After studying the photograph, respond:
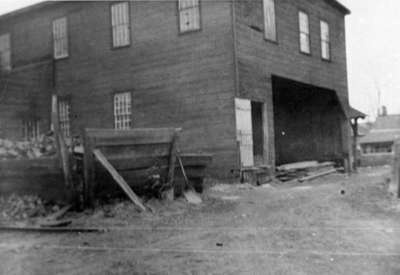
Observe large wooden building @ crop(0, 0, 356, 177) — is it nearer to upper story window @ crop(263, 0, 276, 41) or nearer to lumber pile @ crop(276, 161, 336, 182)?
upper story window @ crop(263, 0, 276, 41)

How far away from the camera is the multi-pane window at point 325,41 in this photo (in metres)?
21.0

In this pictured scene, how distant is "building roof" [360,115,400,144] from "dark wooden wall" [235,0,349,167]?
2917cm

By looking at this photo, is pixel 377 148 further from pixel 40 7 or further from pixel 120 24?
pixel 40 7

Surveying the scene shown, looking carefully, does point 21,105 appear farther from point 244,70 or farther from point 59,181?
point 59,181

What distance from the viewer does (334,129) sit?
74.9 ft

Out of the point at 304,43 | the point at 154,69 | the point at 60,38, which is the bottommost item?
the point at 154,69

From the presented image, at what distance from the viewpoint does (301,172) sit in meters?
18.0

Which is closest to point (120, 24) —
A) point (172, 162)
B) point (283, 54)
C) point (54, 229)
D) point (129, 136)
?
point (283, 54)

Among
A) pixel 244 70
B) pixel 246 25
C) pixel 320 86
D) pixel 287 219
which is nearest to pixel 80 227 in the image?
pixel 287 219

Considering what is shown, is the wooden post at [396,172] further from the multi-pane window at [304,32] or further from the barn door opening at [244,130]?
the multi-pane window at [304,32]

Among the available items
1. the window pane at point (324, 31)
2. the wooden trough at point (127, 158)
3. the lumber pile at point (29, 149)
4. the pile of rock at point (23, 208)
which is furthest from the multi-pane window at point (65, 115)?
the window pane at point (324, 31)

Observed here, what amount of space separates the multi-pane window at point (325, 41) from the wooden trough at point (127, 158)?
12.6 meters

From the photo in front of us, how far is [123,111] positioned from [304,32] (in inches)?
333

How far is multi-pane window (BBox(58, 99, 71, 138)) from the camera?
1936 cm
